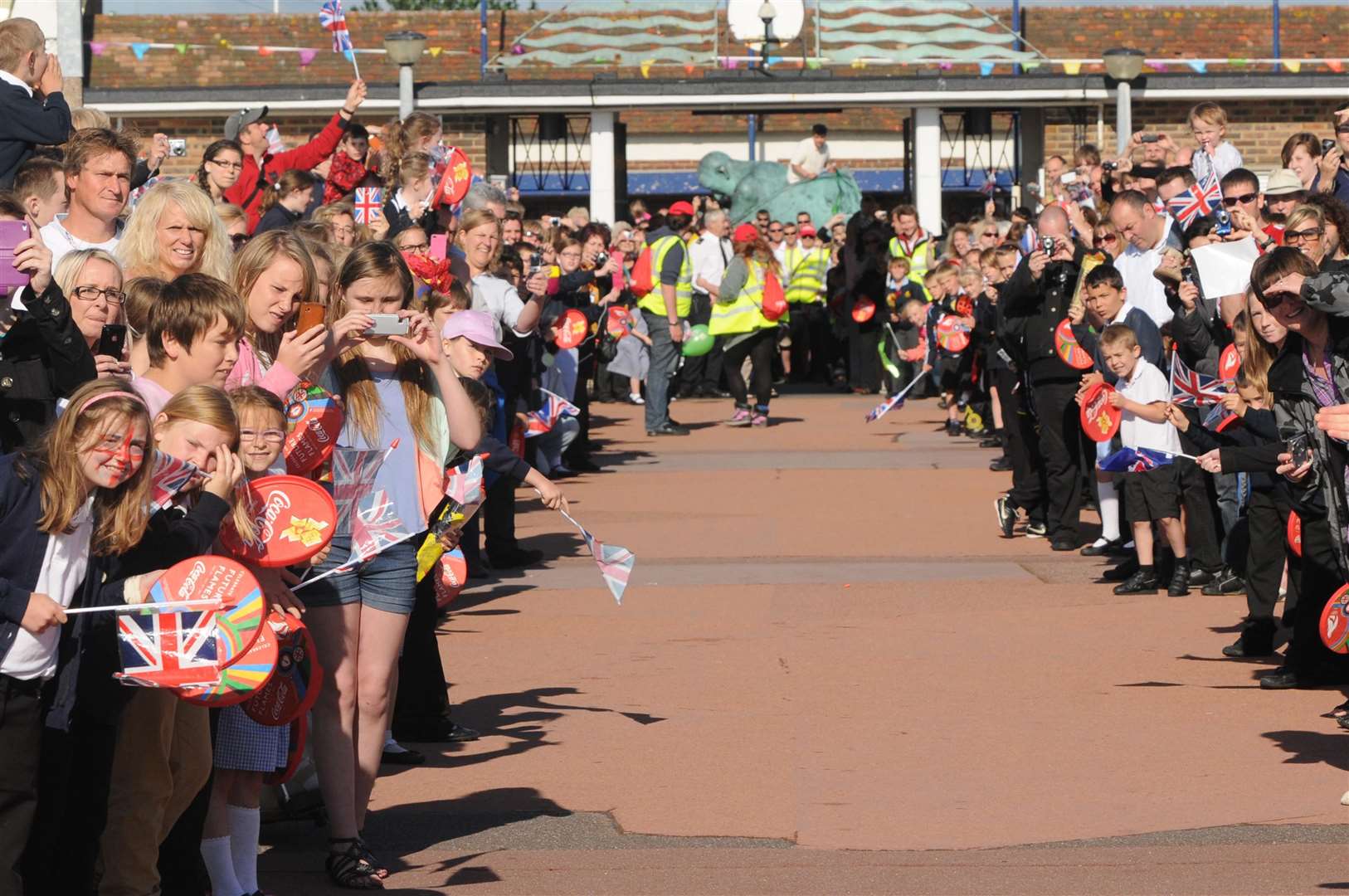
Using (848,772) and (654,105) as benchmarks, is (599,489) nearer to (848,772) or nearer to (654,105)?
(848,772)

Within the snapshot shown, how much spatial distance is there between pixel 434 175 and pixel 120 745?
709 centimetres

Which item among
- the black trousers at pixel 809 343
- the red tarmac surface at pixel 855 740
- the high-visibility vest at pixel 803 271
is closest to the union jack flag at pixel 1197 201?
the red tarmac surface at pixel 855 740

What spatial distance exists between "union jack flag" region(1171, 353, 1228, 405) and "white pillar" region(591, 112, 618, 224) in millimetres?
17167

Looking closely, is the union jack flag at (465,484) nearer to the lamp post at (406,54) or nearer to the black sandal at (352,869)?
the black sandal at (352,869)

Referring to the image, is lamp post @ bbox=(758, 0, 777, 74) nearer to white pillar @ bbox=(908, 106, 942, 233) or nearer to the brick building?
the brick building

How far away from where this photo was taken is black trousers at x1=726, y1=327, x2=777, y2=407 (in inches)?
805

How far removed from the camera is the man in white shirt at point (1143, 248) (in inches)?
491

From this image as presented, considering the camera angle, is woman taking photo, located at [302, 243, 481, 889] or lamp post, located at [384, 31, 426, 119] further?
lamp post, located at [384, 31, 426, 119]

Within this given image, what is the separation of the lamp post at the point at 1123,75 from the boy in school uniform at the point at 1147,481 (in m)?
13.8

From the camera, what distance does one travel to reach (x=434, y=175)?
11.8 m

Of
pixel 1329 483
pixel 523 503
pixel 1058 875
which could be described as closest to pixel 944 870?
pixel 1058 875

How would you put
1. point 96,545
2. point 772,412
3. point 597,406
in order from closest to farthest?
point 96,545
point 772,412
point 597,406

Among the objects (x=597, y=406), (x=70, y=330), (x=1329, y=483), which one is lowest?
(x=597, y=406)

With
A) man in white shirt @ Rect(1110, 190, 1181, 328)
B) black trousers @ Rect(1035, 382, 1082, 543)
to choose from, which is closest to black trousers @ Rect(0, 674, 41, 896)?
man in white shirt @ Rect(1110, 190, 1181, 328)
